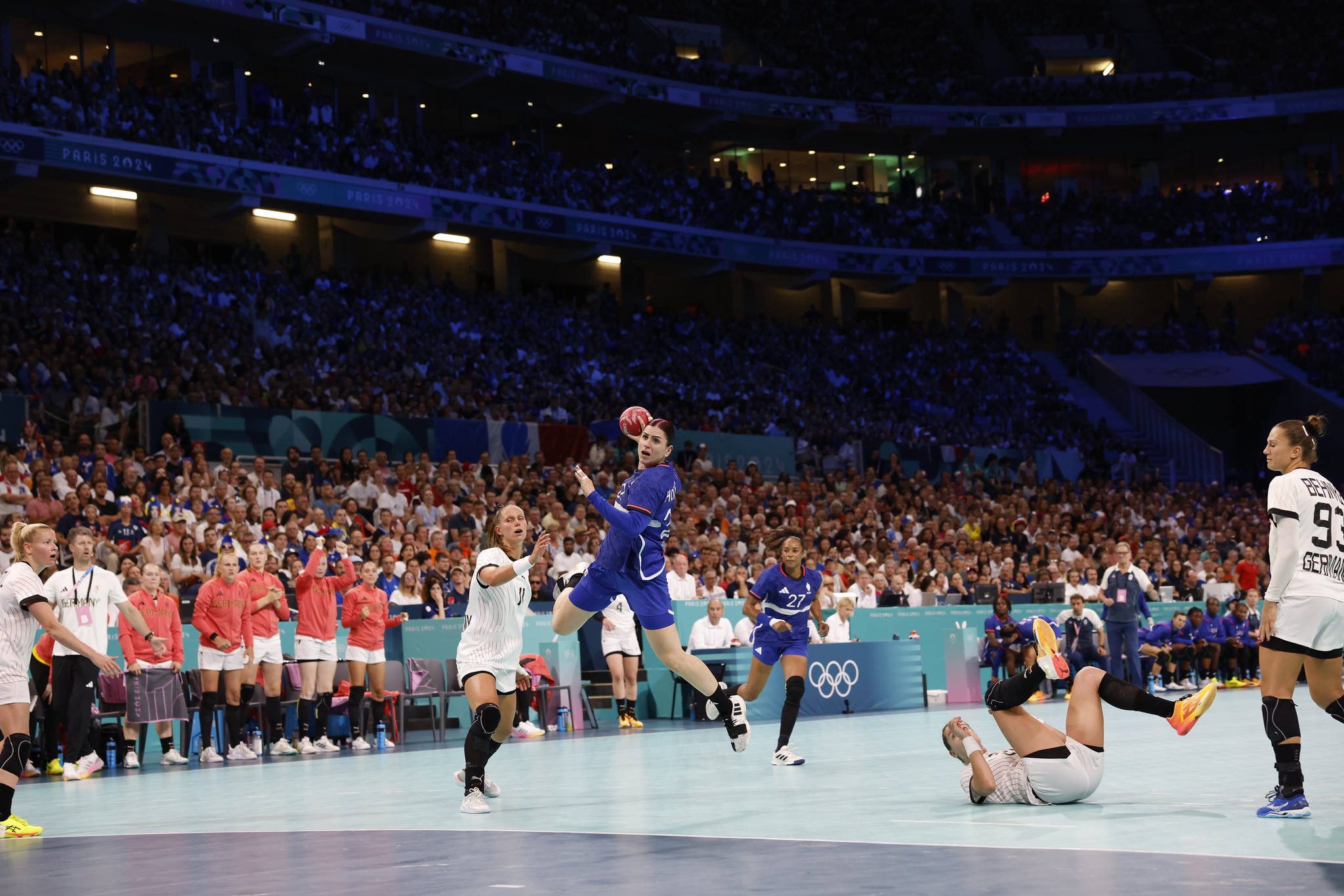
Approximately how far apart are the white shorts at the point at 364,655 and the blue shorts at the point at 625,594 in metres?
6.30

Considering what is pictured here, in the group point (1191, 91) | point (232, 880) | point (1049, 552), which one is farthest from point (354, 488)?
point (1191, 91)

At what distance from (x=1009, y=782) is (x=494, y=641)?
3.40 meters

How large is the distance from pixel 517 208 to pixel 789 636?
27.3 m

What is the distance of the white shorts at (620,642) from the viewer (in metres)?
17.0

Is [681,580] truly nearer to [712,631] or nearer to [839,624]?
[712,631]

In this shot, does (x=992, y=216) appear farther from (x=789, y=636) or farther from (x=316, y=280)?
(x=789, y=636)

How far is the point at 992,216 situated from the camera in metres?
49.8

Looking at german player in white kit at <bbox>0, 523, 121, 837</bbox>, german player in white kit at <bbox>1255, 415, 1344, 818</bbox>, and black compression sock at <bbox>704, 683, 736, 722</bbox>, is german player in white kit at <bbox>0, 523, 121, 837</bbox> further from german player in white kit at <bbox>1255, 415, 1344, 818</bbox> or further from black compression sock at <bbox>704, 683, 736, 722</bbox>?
german player in white kit at <bbox>1255, 415, 1344, 818</bbox>

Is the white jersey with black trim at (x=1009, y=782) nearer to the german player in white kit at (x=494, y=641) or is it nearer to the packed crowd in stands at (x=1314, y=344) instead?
the german player in white kit at (x=494, y=641)

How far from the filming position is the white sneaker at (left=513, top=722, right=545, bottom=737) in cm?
1608

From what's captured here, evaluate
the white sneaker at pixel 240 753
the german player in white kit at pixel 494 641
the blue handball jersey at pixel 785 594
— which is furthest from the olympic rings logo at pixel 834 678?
the german player in white kit at pixel 494 641

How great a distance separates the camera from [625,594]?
924cm

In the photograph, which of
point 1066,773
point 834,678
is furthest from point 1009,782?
point 834,678

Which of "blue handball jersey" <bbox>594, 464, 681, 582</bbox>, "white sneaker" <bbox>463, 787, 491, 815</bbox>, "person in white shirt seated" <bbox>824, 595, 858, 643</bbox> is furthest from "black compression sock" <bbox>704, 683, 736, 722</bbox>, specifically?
"person in white shirt seated" <bbox>824, 595, 858, 643</bbox>
